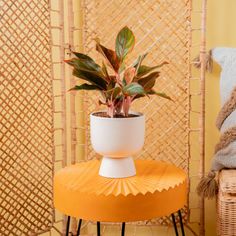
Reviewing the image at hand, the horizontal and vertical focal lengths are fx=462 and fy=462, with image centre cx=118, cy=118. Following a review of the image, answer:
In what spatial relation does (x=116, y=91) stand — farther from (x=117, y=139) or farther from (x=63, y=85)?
(x=63, y=85)

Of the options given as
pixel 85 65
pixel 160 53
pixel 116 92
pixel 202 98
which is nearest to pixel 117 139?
pixel 116 92

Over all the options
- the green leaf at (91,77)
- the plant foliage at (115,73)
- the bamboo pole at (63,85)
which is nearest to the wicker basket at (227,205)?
the plant foliage at (115,73)

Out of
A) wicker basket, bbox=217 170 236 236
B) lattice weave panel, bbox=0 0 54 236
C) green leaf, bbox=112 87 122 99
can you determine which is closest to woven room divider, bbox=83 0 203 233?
lattice weave panel, bbox=0 0 54 236

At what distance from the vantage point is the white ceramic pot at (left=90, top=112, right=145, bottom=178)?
1.75 metres

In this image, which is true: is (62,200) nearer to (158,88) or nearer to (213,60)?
(158,88)

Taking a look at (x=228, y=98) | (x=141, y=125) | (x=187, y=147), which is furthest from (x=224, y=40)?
(x=141, y=125)

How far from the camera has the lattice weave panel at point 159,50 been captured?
2.42 m

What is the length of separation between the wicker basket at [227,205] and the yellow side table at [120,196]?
162 mm

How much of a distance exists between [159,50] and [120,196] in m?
1.04

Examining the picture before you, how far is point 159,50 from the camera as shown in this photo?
2.48 metres

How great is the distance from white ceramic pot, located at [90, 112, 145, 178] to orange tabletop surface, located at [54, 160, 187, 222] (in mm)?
56

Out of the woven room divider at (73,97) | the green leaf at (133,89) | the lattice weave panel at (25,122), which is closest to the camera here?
the green leaf at (133,89)

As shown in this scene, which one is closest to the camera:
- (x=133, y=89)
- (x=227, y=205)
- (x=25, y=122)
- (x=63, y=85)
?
(x=133, y=89)

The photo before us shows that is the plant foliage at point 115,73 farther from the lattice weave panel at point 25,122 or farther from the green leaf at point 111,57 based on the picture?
the lattice weave panel at point 25,122
